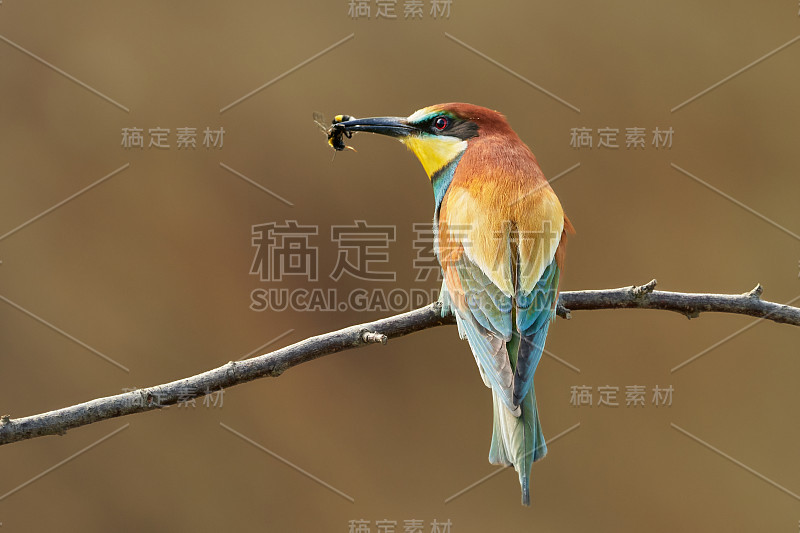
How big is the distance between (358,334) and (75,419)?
47 cm

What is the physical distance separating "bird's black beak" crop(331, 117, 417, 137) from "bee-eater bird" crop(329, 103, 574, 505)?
138 mm

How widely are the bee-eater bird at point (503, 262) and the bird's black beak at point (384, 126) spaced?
14 centimetres

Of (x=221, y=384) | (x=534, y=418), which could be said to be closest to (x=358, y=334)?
(x=221, y=384)

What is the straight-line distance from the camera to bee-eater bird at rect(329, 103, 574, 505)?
1213 mm

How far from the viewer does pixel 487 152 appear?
4.74 ft

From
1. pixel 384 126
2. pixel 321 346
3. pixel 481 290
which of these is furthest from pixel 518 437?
pixel 384 126

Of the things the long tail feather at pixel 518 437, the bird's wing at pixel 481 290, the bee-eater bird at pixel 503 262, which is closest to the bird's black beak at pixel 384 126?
the bee-eater bird at pixel 503 262

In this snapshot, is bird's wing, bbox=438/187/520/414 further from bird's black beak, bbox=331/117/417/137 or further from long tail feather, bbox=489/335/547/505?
bird's black beak, bbox=331/117/417/137

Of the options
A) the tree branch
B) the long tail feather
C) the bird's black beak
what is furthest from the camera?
the bird's black beak

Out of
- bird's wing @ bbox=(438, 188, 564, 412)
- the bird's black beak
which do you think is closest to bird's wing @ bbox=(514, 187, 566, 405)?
bird's wing @ bbox=(438, 188, 564, 412)

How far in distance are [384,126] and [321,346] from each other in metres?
0.66

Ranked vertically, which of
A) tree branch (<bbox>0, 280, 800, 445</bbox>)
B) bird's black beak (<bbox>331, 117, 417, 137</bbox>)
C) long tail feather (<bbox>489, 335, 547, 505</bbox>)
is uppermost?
bird's black beak (<bbox>331, 117, 417, 137</bbox>)

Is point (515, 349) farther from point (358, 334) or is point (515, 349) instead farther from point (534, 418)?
point (358, 334)

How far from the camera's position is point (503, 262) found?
128 cm
